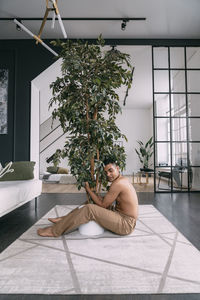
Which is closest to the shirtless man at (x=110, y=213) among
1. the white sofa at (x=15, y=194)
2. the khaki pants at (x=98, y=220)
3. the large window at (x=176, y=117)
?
the khaki pants at (x=98, y=220)

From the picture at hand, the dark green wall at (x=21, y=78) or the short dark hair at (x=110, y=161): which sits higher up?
the dark green wall at (x=21, y=78)

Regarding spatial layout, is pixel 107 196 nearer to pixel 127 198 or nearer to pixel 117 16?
pixel 127 198

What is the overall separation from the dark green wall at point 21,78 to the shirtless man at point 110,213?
3.18m

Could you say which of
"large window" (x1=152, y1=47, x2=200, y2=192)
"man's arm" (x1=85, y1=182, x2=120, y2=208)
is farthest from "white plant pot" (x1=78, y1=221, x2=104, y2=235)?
"large window" (x1=152, y1=47, x2=200, y2=192)

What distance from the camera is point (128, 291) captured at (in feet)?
4.31

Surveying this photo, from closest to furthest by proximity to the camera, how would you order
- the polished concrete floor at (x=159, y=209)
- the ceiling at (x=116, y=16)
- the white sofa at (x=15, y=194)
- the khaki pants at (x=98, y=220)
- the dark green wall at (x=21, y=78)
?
the polished concrete floor at (x=159, y=209), the khaki pants at (x=98, y=220), the white sofa at (x=15, y=194), the ceiling at (x=116, y=16), the dark green wall at (x=21, y=78)

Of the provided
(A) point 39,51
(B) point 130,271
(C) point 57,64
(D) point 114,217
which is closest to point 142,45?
(C) point 57,64

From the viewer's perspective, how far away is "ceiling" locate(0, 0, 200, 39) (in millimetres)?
4035

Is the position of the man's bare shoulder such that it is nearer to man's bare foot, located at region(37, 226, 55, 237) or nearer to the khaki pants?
the khaki pants

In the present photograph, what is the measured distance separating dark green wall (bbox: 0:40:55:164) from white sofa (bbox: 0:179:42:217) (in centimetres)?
195

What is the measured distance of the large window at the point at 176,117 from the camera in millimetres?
5141

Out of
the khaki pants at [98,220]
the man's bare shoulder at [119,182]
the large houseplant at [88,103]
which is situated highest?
the large houseplant at [88,103]

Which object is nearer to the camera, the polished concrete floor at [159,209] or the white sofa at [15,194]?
the polished concrete floor at [159,209]

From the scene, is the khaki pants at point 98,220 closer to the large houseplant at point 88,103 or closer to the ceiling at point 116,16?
the large houseplant at point 88,103
